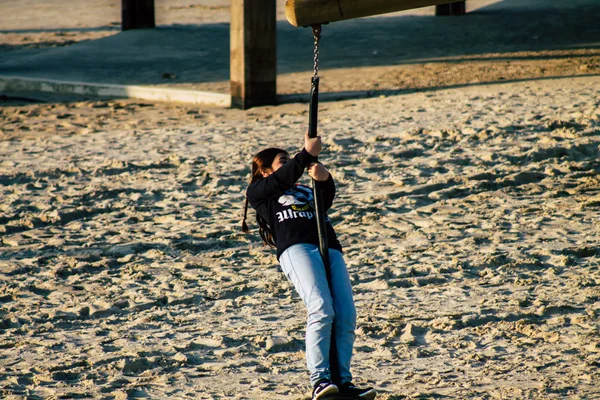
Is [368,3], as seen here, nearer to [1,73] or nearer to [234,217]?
[234,217]

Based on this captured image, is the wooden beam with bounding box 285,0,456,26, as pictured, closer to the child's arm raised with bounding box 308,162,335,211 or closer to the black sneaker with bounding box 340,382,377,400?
the child's arm raised with bounding box 308,162,335,211

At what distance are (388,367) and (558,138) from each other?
4443 mm

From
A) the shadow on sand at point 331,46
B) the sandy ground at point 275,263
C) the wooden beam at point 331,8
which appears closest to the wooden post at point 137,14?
the shadow on sand at point 331,46

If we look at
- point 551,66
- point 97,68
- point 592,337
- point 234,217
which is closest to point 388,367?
point 592,337

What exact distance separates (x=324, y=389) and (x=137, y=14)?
13.5 meters

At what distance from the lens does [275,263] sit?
5363mm

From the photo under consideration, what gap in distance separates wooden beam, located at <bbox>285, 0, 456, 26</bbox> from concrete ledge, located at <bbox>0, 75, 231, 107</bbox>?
6.88 m

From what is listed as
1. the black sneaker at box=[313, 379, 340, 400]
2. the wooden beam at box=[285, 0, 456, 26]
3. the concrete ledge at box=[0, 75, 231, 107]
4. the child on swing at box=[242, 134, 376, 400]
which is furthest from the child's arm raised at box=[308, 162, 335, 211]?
the concrete ledge at box=[0, 75, 231, 107]

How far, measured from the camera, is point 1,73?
12.7 metres

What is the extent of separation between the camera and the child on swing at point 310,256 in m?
3.29

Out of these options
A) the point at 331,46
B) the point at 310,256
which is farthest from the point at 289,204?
the point at 331,46

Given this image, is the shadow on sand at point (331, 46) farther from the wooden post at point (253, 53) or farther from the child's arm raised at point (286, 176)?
the child's arm raised at point (286, 176)

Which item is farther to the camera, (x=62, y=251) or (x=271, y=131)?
(x=271, y=131)

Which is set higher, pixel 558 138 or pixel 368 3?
pixel 368 3
